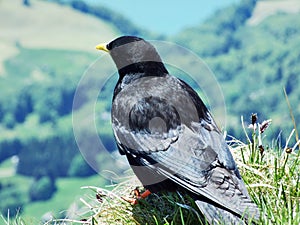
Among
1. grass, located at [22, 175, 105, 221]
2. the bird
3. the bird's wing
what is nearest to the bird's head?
the bird

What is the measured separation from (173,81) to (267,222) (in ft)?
5.67

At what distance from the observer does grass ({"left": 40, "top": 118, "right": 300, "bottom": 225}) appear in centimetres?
434

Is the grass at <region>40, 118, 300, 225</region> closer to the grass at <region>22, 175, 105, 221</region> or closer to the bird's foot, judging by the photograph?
the bird's foot

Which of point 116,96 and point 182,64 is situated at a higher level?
point 182,64

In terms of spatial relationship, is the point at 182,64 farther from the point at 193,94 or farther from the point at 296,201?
the point at 296,201

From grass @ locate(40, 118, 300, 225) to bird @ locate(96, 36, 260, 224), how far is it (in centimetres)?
19

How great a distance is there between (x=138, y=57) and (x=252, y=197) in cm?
178

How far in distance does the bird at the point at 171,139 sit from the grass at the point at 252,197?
187mm

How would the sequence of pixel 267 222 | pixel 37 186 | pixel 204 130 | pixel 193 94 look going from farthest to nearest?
pixel 37 186, pixel 193 94, pixel 204 130, pixel 267 222

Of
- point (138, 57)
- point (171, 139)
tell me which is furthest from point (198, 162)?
point (138, 57)

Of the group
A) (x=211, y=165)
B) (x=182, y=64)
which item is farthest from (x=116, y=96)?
(x=211, y=165)

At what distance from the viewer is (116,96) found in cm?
512

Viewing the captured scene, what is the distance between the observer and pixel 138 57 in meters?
5.39

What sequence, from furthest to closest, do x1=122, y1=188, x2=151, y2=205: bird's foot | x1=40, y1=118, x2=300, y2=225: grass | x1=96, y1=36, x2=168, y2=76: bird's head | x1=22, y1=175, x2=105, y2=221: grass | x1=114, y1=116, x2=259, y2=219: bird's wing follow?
x1=22, y1=175, x2=105, y2=221: grass → x1=96, y1=36, x2=168, y2=76: bird's head → x1=122, y1=188, x2=151, y2=205: bird's foot → x1=40, y1=118, x2=300, y2=225: grass → x1=114, y1=116, x2=259, y2=219: bird's wing
